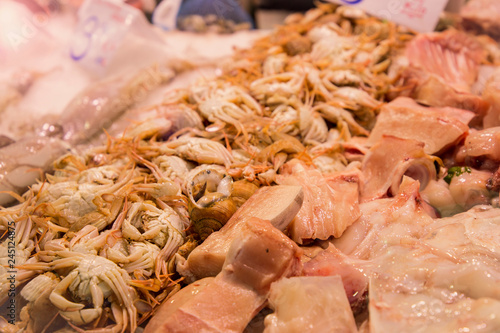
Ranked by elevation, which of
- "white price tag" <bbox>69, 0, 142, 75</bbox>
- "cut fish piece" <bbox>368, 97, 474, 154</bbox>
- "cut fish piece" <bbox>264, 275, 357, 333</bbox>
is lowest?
"cut fish piece" <bbox>264, 275, 357, 333</bbox>

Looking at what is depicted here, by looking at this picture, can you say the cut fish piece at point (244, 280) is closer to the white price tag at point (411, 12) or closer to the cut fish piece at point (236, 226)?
the cut fish piece at point (236, 226)

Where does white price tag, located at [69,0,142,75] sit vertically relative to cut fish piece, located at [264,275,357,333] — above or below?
above

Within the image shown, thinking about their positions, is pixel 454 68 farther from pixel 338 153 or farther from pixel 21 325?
pixel 21 325

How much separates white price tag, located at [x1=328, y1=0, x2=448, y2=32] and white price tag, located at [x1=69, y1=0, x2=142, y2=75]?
231 centimetres

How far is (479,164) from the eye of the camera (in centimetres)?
188

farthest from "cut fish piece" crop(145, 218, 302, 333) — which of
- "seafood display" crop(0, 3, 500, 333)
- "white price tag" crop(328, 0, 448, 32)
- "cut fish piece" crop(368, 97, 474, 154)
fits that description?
"white price tag" crop(328, 0, 448, 32)

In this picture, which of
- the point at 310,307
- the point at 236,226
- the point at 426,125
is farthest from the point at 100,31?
the point at 310,307

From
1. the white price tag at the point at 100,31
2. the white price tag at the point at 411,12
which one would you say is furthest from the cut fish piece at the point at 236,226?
the white price tag at the point at 100,31

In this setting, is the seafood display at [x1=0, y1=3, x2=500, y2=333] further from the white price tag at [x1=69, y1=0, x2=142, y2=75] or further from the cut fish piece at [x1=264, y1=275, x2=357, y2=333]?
the white price tag at [x1=69, y1=0, x2=142, y2=75]

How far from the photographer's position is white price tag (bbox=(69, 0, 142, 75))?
11.1 feet

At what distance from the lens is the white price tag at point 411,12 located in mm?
2986

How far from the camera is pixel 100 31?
338 cm

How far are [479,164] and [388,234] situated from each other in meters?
0.81

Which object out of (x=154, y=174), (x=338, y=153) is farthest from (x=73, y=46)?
(x=338, y=153)
